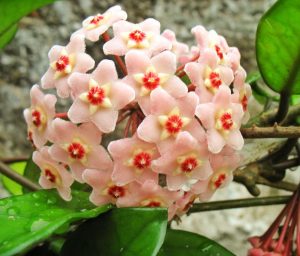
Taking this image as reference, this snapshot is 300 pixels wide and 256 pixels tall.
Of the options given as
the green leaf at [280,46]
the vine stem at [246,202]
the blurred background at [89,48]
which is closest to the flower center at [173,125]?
the green leaf at [280,46]

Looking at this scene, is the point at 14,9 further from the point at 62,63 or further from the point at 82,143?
the point at 82,143

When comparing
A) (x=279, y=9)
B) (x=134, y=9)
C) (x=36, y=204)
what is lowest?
(x=134, y=9)

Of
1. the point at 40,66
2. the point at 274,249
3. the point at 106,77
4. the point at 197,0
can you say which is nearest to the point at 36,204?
the point at 106,77

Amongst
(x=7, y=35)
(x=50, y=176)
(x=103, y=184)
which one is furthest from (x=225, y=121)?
(x=7, y=35)

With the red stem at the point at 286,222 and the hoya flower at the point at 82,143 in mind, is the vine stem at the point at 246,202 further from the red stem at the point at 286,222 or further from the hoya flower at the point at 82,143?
the hoya flower at the point at 82,143

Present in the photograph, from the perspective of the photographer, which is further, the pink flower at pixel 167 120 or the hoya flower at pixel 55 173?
the hoya flower at pixel 55 173

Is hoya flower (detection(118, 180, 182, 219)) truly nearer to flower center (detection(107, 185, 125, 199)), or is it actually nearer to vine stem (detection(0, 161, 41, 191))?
flower center (detection(107, 185, 125, 199))

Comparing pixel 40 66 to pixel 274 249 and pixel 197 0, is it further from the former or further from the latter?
pixel 274 249
